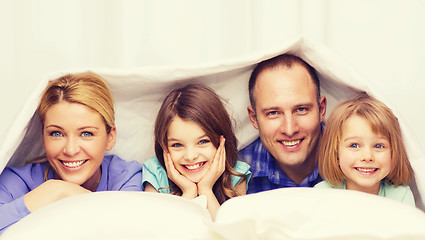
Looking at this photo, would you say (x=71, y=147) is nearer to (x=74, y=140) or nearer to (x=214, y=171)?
(x=74, y=140)

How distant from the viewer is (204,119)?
→ 53.4 inches

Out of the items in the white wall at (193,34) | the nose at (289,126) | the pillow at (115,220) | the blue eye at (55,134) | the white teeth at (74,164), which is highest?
the white wall at (193,34)

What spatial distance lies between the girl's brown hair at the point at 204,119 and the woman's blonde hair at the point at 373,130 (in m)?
0.25

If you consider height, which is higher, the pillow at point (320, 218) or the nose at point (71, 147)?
the nose at point (71, 147)

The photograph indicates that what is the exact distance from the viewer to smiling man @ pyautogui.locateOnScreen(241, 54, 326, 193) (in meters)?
1.38

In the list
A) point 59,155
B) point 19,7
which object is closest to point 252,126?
point 59,155

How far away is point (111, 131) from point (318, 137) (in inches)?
22.5

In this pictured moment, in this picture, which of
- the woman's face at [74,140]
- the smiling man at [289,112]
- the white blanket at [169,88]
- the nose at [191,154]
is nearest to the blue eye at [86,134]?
the woman's face at [74,140]

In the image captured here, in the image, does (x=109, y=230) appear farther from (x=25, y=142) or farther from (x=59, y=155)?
(x=25, y=142)

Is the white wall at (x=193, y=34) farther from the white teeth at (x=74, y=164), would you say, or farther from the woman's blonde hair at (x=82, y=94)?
the white teeth at (x=74, y=164)

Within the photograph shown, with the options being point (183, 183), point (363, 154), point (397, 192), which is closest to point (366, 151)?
point (363, 154)

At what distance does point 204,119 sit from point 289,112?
0.75 ft

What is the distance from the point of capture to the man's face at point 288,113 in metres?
1.38

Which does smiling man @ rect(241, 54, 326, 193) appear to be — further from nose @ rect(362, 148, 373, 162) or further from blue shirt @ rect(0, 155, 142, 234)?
blue shirt @ rect(0, 155, 142, 234)
